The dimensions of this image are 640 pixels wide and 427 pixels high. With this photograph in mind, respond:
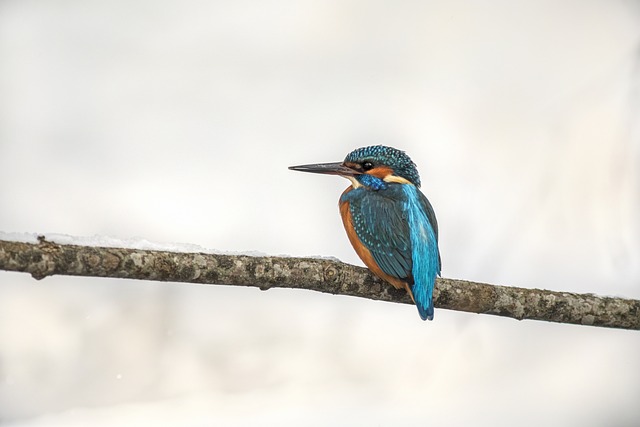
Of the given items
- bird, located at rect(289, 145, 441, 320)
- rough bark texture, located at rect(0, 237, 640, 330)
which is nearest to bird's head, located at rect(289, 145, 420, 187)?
bird, located at rect(289, 145, 441, 320)

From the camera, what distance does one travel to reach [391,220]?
2.60 metres

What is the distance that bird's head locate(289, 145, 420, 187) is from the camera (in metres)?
2.83

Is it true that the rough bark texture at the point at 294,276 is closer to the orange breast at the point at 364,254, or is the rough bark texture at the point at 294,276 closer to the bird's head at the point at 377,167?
the orange breast at the point at 364,254

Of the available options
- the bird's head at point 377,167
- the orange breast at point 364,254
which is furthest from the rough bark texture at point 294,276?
the bird's head at point 377,167

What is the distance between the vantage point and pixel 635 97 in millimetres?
3982

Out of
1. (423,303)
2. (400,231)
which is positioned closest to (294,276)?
(423,303)

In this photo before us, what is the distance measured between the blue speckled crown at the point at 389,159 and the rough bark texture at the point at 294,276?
1.69 feet

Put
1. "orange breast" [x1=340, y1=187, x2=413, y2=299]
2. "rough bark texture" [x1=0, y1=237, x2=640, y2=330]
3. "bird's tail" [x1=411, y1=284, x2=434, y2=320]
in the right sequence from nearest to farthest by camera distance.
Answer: "rough bark texture" [x1=0, y1=237, x2=640, y2=330] → "bird's tail" [x1=411, y1=284, x2=434, y2=320] → "orange breast" [x1=340, y1=187, x2=413, y2=299]

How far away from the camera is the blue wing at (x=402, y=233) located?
2398 mm

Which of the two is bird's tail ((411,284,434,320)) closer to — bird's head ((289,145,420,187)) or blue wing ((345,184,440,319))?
blue wing ((345,184,440,319))

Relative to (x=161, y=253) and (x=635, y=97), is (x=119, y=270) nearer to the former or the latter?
(x=161, y=253)

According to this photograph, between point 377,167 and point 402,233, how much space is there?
38cm

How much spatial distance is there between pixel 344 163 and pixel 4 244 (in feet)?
4.67

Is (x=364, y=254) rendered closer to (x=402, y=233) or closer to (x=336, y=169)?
(x=402, y=233)
